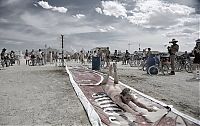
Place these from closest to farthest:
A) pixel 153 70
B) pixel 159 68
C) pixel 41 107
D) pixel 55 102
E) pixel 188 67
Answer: pixel 41 107 < pixel 55 102 < pixel 153 70 < pixel 159 68 < pixel 188 67

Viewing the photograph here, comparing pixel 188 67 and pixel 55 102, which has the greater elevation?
pixel 188 67

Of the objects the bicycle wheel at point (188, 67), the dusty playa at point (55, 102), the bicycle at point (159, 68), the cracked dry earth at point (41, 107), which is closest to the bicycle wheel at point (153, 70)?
the bicycle at point (159, 68)

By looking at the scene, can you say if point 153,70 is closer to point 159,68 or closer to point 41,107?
point 159,68

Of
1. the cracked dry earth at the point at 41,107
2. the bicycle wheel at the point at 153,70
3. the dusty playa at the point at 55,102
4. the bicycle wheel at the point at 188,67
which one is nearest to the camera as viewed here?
the cracked dry earth at the point at 41,107

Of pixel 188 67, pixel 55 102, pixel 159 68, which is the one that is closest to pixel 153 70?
pixel 159 68

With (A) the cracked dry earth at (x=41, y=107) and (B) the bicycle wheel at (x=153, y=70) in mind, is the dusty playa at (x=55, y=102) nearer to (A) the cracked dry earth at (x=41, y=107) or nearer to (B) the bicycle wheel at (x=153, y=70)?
(A) the cracked dry earth at (x=41, y=107)

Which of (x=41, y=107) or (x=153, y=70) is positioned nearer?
(x=41, y=107)

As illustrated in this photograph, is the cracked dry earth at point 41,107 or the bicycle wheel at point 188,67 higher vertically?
the bicycle wheel at point 188,67

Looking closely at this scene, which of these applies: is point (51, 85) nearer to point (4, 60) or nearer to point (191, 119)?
point (191, 119)

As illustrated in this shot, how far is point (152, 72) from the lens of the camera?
17203mm

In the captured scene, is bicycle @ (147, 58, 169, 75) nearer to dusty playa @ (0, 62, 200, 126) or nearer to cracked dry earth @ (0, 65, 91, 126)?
dusty playa @ (0, 62, 200, 126)

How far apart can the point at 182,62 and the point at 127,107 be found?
13.1m

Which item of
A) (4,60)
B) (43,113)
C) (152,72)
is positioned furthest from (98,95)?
(4,60)

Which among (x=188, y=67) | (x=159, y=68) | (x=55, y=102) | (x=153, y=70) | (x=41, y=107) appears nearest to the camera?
(x=41, y=107)
